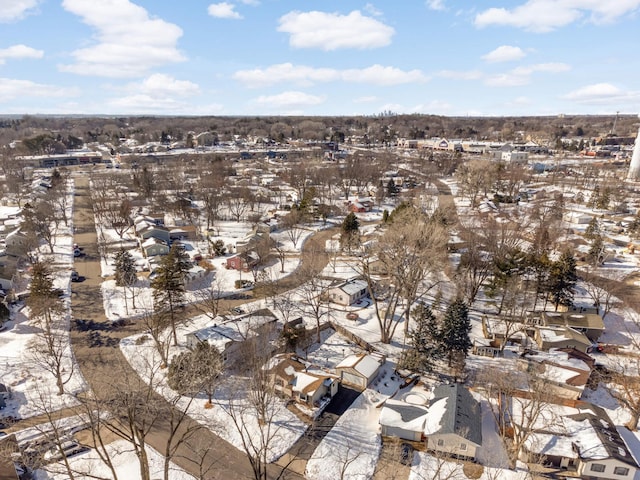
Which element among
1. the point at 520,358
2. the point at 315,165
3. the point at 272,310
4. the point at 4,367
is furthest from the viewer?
the point at 315,165

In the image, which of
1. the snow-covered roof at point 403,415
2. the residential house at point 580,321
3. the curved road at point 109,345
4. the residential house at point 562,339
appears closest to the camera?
the curved road at point 109,345

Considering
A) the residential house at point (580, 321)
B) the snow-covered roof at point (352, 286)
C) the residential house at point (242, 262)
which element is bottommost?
the residential house at point (580, 321)

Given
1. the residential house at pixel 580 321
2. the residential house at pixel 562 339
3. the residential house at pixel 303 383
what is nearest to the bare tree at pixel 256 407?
the residential house at pixel 303 383

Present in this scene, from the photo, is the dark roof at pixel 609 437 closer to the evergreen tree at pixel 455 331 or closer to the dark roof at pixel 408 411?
the evergreen tree at pixel 455 331

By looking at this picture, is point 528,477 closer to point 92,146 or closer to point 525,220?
point 525,220

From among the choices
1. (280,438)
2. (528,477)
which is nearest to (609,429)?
(528,477)

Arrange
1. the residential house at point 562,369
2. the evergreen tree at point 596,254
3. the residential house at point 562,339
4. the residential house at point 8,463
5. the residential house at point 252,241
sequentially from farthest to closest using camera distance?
1. the residential house at point 252,241
2. the evergreen tree at point 596,254
3. the residential house at point 562,339
4. the residential house at point 562,369
5. the residential house at point 8,463
